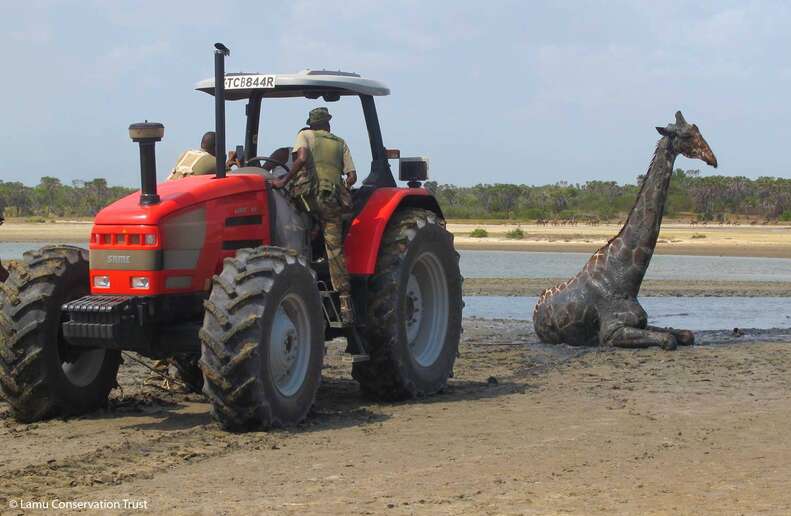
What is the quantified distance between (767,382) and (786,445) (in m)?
3.15

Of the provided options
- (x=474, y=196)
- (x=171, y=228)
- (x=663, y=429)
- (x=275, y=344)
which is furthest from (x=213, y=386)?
(x=474, y=196)

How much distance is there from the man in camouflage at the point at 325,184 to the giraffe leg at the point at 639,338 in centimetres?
495

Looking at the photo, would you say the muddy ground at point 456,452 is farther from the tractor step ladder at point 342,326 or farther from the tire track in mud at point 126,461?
the tractor step ladder at point 342,326

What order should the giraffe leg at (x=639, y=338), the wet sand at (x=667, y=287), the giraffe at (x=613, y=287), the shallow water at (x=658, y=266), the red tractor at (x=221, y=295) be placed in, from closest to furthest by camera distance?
the red tractor at (x=221, y=295)
the giraffe leg at (x=639, y=338)
the giraffe at (x=613, y=287)
the wet sand at (x=667, y=287)
the shallow water at (x=658, y=266)

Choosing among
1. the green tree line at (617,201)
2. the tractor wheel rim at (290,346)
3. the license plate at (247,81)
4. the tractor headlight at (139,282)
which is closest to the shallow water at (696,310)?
the license plate at (247,81)

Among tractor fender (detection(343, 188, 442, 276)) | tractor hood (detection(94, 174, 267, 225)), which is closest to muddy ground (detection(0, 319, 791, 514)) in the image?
tractor fender (detection(343, 188, 442, 276))

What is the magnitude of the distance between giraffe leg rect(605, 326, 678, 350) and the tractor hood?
5.78 metres

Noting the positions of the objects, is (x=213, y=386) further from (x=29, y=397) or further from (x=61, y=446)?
(x=29, y=397)

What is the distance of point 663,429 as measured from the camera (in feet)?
27.3

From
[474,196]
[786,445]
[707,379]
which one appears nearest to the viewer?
[786,445]

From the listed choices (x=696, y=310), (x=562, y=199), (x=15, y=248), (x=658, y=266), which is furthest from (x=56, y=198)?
(x=696, y=310)

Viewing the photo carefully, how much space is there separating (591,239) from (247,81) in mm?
34285

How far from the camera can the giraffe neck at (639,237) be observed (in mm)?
13961

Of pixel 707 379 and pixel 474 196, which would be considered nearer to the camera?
pixel 707 379
